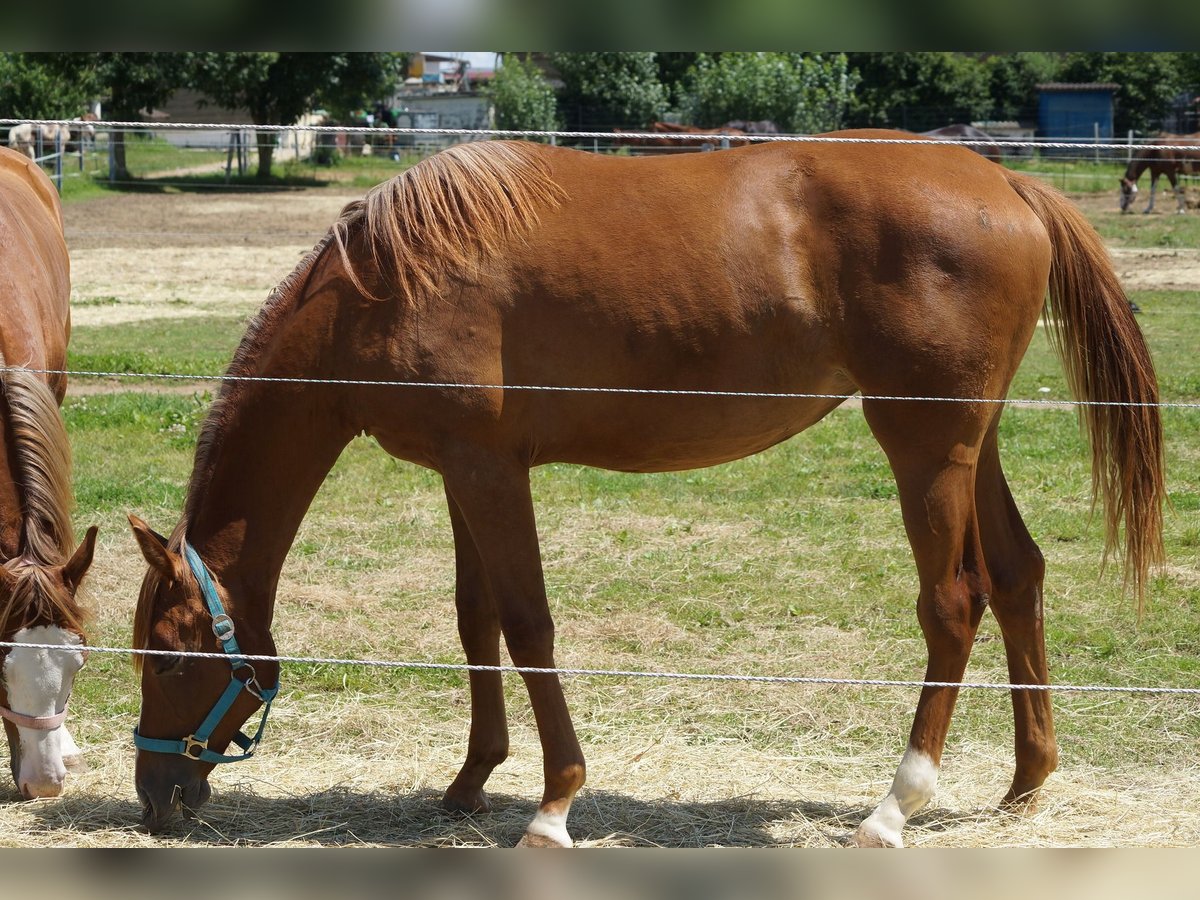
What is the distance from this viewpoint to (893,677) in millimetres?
4535

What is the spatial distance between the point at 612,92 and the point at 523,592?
30.6m

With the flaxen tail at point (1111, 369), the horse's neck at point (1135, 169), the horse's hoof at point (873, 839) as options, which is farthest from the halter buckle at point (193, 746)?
the horse's neck at point (1135, 169)

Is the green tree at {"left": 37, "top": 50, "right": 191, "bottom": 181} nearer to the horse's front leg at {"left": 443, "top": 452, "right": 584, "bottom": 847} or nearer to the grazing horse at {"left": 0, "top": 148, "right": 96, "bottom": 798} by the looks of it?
the grazing horse at {"left": 0, "top": 148, "right": 96, "bottom": 798}

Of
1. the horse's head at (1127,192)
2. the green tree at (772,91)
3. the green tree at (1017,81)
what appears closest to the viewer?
the horse's head at (1127,192)

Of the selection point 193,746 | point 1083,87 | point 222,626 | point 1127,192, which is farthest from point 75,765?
point 1083,87

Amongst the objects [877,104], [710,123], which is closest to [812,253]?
[710,123]

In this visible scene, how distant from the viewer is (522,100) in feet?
99.5

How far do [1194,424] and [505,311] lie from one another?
20.2 feet

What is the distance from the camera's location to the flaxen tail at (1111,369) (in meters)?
3.44

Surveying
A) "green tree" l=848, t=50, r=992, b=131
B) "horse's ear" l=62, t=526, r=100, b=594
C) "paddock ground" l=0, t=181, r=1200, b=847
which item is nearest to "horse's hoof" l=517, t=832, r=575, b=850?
"paddock ground" l=0, t=181, r=1200, b=847

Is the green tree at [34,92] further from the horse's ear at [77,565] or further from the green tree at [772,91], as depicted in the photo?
the horse's ear at [77,565]

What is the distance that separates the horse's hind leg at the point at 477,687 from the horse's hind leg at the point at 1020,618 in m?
1.50

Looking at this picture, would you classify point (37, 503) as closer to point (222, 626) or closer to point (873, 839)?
point (222, 626)
